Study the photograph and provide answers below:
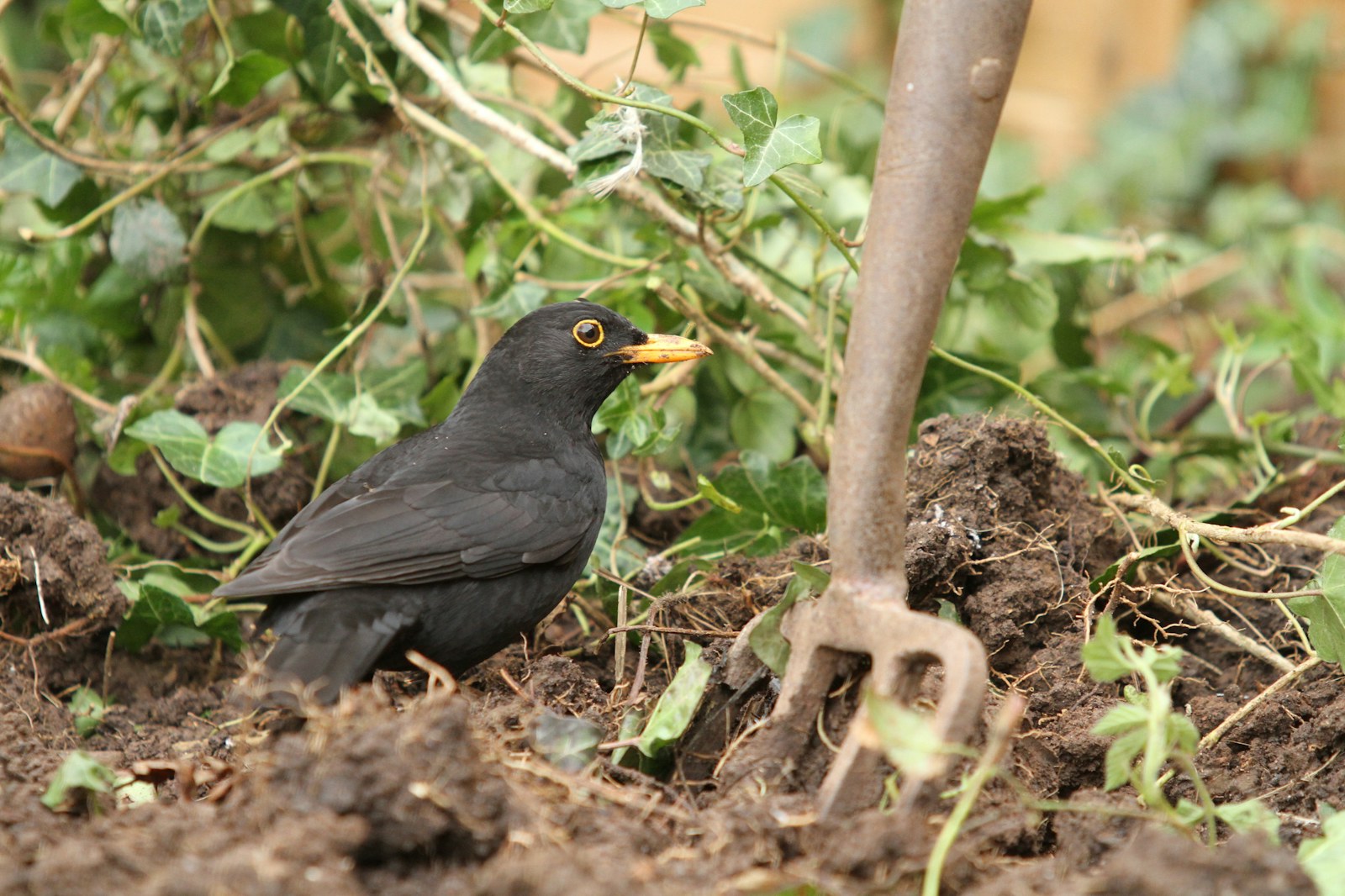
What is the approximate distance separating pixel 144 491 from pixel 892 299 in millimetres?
3027

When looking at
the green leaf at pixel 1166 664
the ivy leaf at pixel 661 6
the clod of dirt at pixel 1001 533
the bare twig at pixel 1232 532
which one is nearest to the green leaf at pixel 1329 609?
the bare twig at pixel 1232 532

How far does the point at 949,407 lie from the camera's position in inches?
170

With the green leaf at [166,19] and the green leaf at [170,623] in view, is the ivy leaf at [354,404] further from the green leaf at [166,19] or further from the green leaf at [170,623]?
the green leaf at [166,19]

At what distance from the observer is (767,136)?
10.8 ft

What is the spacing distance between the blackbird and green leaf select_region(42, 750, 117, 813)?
1.34 ft

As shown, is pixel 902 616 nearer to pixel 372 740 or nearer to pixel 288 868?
pixel 372 740

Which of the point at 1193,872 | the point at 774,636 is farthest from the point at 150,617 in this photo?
the point at 1193,872

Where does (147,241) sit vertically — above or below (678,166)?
below

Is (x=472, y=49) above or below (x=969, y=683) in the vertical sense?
above

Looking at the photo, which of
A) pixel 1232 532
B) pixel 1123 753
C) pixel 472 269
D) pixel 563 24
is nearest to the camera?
pixel 1123 753

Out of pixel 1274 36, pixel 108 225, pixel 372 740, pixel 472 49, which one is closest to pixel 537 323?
pixel 472 49

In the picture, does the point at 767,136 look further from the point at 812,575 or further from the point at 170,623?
the point at 170,623

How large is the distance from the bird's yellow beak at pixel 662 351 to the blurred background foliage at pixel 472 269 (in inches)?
6.2

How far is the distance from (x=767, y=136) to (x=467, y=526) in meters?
1.35
